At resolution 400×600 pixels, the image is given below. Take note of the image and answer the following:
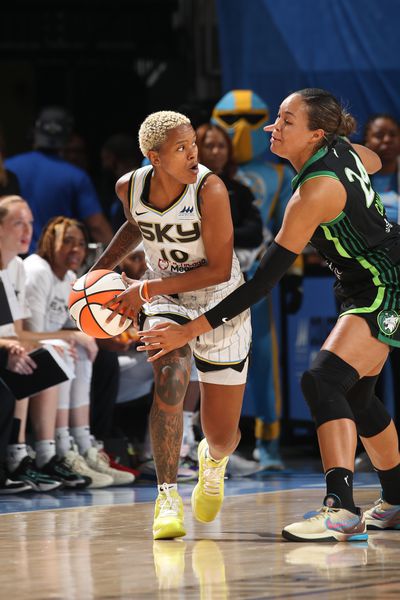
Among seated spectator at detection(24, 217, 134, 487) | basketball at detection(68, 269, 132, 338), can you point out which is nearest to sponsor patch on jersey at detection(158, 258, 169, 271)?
basketball at detection(68, 269, 132, 338)

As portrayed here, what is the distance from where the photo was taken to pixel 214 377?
520 centimetres

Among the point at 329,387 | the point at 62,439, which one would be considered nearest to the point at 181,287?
the point at 329,387

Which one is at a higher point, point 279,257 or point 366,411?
point 279,257

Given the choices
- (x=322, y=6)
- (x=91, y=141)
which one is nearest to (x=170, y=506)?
(x=322, y=6)

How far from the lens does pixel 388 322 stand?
4742 mm

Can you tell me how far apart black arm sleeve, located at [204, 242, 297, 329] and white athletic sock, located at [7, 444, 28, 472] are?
7.97ft

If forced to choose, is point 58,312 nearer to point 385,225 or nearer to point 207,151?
point 207,151

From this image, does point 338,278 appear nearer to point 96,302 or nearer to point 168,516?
point 96,302

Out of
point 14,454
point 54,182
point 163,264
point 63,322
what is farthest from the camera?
point 54,182

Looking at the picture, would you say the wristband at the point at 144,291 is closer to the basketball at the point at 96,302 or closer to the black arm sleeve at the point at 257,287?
the basketball at the point at 96,302

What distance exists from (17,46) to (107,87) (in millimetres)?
1024

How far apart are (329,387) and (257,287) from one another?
465 mm

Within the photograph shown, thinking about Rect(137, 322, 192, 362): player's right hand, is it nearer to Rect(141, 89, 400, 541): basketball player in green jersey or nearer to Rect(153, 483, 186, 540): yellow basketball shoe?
Rect(141, 89, 400, 541): basketball player in green jersey

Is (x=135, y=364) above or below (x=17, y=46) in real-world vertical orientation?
below
